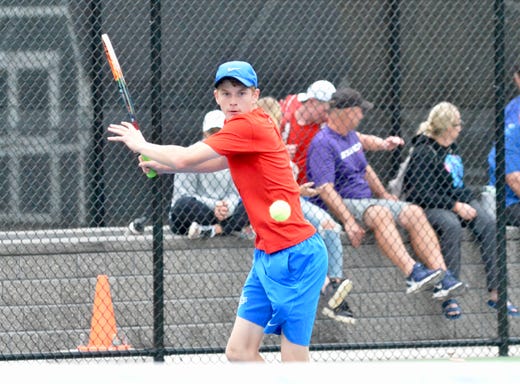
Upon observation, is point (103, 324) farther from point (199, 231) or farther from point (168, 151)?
point (168, 151)

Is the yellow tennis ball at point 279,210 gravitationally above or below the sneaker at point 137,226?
above

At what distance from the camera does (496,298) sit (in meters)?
7.72

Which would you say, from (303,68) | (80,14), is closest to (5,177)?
(80,14)

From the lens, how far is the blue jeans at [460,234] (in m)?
7.59

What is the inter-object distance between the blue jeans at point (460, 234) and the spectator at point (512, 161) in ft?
0.67

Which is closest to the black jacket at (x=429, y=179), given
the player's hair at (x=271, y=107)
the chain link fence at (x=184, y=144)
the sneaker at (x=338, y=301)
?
the chain link fence at (x=184, y=144)

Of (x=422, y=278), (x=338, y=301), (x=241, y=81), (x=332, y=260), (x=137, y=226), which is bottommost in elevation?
(x=137, y=226)

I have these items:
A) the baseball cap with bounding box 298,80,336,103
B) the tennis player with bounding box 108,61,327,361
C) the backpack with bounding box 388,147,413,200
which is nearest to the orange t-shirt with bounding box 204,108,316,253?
the tennis player with bounding box 108,61,327,361

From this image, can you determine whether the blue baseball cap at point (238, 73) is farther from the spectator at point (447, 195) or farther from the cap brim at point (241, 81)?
the spectator at point (447, 195)

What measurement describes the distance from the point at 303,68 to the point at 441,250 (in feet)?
5.60

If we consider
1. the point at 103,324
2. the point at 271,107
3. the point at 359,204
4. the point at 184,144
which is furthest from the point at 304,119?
the point at 103,324

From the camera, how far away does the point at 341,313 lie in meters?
7.40

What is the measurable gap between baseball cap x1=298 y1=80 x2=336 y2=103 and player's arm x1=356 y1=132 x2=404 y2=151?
0.46m

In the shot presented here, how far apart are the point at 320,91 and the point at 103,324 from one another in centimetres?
219
